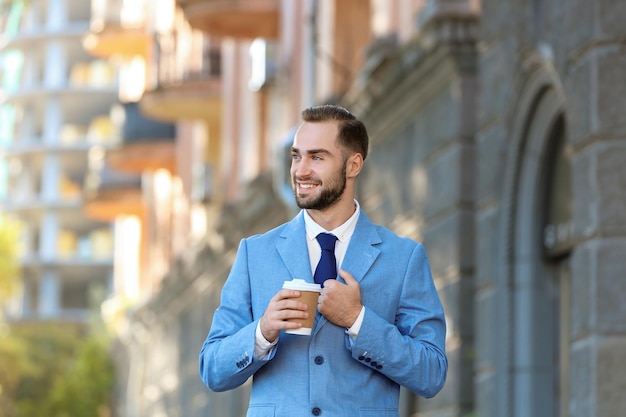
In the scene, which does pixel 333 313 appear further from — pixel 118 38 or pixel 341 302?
pixel 118 38

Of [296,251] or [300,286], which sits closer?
[300,286]

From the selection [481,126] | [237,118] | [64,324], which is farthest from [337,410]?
[64,324]

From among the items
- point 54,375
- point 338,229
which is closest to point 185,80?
point 338,229

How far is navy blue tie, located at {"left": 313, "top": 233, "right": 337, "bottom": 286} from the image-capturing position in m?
5.95

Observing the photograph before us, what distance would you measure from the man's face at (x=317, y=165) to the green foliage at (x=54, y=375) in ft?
163

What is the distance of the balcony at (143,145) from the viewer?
4372 centimetres

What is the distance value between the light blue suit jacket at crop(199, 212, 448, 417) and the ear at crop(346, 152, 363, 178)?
0.21 meters

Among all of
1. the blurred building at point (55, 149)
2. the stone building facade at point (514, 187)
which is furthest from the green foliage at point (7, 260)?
the blurred building at point (55, 149)

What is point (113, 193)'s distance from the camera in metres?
51.3

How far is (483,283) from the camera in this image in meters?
13.8

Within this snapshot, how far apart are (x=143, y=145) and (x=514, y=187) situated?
103ft

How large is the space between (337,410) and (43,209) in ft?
330

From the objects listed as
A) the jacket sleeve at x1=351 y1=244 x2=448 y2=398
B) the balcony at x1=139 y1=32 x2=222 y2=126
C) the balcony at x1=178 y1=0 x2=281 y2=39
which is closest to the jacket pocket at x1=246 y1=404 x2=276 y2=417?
the jacket sleeve at x1=351 y1=244 x2=448 y2=398

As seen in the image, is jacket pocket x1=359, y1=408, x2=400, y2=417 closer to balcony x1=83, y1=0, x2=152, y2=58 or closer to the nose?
the nose
